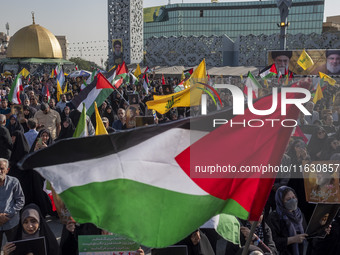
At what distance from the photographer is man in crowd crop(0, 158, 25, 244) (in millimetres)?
4414

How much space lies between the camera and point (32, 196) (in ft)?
20.0

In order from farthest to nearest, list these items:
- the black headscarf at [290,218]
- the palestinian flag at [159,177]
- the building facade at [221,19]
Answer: the building facade at [221,19] → the black headscarf at [290,218] → the palestinian flag at [159,177]

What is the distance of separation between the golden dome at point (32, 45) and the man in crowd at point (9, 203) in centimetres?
5755

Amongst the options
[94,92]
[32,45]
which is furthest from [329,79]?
[32,45]

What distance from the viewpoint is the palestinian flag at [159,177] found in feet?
8.36

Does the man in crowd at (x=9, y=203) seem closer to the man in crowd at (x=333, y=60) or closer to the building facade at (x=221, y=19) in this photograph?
the man in crowd at (x=333, y=60)

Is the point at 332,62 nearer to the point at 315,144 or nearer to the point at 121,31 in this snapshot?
the point at 121,31

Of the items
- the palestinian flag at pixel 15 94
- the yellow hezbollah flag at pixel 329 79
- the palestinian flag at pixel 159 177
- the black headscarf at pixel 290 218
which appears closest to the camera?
the palestinian flag at pixel 159 177

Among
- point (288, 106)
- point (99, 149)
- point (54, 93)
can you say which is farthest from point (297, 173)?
point (54, 93)

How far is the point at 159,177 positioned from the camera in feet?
8.64

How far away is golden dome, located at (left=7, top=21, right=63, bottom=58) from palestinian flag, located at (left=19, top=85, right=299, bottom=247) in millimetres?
59591

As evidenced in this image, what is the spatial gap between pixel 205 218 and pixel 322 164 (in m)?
2.21

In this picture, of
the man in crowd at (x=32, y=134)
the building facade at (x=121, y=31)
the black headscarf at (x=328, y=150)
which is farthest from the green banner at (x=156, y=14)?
the black headscarf at (x=328, y=150)

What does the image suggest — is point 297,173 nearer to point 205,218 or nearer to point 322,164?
point 322,164
